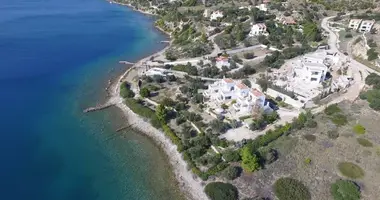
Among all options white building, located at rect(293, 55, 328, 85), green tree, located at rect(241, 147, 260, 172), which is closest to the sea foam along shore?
green tree, located at rect(241, 147, 260, 172)

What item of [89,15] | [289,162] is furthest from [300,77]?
[89,15]

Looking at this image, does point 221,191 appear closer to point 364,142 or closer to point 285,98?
point 364,142

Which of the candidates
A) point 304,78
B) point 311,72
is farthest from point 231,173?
point 311,72

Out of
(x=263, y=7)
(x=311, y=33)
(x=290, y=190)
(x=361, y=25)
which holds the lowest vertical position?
(x=290, y=190)

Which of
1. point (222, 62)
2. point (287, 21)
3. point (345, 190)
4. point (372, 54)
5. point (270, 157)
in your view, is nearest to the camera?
point (345, 190)

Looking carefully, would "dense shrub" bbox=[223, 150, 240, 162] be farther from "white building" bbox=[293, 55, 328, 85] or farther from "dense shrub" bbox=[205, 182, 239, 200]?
"white building" bbox=[293, 55, 328, 85]

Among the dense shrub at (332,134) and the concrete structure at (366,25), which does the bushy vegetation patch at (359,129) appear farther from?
the concrete structure at (366,25)

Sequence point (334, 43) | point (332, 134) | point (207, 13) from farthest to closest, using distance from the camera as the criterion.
→ point (207, 13)
point (334, 43)
point (332, 134)
